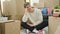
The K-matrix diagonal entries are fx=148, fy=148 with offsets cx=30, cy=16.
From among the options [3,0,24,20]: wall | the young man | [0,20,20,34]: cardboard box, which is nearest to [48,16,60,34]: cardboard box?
the young man

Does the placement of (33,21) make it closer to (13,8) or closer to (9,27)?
(13,8)

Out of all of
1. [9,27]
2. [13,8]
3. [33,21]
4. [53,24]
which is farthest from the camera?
[13,8]

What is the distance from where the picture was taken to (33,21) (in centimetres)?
318

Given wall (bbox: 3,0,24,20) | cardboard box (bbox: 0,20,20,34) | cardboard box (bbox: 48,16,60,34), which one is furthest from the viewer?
wall (bbox: 3,0,24,20)

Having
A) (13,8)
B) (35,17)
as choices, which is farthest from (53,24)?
(13,8)

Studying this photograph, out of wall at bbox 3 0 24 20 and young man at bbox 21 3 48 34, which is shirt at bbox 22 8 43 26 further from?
wall at bbox 3 0 24 20

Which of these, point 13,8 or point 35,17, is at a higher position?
point 13,8

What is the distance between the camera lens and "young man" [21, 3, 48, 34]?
3.05m

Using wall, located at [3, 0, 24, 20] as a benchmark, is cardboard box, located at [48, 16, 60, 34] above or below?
below

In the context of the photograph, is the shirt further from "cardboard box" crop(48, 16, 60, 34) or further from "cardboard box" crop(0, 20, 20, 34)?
"cardboard box" crop(0, 20, 20, 34)

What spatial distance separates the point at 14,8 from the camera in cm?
397

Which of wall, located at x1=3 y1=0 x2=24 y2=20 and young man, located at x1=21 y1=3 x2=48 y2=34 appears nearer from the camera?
young man, located at x1=21 y1=3 x2=48 y2=34

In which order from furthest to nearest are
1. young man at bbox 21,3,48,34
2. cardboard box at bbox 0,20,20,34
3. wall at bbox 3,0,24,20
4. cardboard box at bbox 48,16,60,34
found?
1. wall at bbox 3,0,24,20
2. young man at bbox 21,3,48,34
3. cardboard box at bbox 48,16,60,34
4. cardboard box at bbox 0,20,20,34

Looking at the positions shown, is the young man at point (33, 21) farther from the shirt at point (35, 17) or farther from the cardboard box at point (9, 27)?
the cardboard box at point (9, 27)
